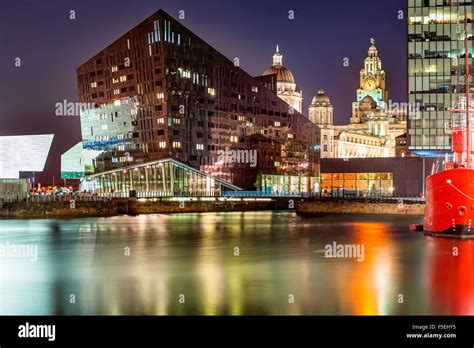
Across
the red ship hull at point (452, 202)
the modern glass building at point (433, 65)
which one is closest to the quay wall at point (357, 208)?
the modern glass building at point (433, 65)

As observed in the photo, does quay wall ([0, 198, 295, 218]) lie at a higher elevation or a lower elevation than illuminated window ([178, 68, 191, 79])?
lower

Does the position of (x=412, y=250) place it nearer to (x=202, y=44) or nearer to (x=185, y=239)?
(x=185, y=239)

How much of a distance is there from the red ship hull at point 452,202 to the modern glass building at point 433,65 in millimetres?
47872

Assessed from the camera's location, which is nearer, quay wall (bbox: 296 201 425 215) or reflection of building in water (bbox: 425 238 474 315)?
reflection of building in water (bbox: 425 238 474 315)

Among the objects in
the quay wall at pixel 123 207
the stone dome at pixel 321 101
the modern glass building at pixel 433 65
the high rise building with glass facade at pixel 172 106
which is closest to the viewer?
the quay wall at pixel 123 207

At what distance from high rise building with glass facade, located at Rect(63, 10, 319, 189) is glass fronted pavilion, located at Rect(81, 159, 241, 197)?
3.12 feet

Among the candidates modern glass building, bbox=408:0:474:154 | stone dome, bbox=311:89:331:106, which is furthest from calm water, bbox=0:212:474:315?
stone dome, bbox=311:89:331:106

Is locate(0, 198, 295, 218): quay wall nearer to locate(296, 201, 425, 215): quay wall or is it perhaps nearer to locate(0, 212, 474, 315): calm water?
locate(296, 201, 425, 215): quay wall

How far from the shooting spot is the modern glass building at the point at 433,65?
9269 centimetres

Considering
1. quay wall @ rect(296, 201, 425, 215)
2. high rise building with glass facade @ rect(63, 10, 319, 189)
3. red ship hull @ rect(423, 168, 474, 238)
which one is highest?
high rise building with glass facade @ rect(63, 10, 319, 189)

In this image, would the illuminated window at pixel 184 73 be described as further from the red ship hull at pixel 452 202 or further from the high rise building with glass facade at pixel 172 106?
the red ship hull at pixel 452 202

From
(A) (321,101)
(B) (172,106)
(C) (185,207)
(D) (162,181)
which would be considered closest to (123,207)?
(C) (185,207)

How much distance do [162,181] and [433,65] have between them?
1497 inches

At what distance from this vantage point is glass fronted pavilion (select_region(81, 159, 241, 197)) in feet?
311
